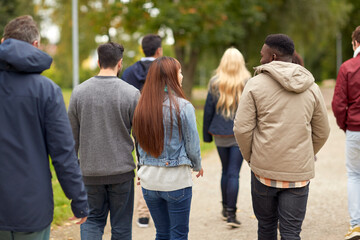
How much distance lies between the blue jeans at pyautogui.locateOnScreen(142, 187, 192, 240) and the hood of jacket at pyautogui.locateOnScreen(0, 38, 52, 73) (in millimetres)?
1460

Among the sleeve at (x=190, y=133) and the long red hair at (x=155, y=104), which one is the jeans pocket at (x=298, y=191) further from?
the long red hair at (x=155, y=104)

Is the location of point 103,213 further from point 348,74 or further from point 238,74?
point 348,74

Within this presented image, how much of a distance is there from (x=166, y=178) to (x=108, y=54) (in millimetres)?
1143

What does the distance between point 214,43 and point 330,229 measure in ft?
62.4

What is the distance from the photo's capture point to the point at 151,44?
5.59m

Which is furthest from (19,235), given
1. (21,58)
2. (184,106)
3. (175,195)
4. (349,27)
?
(349,27)

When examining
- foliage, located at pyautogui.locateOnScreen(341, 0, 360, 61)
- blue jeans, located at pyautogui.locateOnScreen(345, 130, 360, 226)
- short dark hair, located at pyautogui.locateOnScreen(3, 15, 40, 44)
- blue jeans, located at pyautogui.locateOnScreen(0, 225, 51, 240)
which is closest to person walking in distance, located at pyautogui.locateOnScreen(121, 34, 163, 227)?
blue jeans, located at pyautogui.locateOnScreen(345, 130, 360, 226)

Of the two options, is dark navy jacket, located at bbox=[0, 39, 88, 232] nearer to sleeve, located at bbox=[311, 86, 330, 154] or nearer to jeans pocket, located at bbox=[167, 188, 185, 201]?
jeans pocket, located at bbox=[167, 188, 185, 201]

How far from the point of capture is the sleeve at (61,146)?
9.05ft

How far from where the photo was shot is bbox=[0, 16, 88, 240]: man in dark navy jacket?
2682 millimetres

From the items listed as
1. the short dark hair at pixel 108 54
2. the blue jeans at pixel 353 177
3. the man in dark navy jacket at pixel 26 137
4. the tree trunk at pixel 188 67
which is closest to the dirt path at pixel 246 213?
the blue jeans at pixel 353 177

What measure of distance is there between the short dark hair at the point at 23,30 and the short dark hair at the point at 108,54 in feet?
3.18

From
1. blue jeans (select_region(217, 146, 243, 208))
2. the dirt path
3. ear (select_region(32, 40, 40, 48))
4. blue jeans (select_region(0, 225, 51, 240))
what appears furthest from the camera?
blue jeans (select_region(217, 146, 243, 208))

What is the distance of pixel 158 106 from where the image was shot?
11.7 feet
